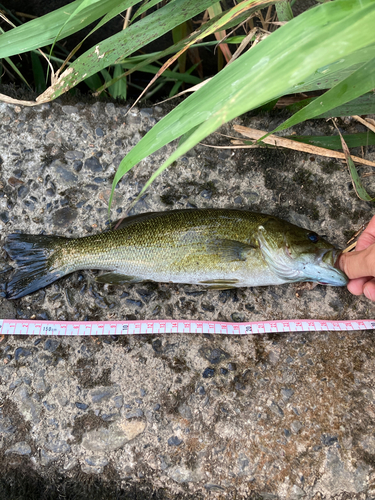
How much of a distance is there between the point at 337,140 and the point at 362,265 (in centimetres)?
119

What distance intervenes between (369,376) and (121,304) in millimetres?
2162

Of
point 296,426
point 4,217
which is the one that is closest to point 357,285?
point 296,426

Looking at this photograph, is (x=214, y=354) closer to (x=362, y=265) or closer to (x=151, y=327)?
(x=151, y=327)

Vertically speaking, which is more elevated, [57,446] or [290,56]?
[290,56]

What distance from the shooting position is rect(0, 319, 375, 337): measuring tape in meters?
2.84

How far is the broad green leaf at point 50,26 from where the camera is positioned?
7.11ft

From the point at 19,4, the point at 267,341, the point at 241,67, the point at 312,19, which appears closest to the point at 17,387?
the point at 267,341

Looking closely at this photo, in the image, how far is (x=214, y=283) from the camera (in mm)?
2830

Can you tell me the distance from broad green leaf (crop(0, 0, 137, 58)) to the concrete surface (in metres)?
0.82

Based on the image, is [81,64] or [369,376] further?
[369,376]

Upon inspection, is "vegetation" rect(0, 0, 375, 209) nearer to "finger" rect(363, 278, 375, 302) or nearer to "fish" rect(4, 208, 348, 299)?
"fish" rect(4, 208, 348, 299)

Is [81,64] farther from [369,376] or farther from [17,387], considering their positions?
[369,376]

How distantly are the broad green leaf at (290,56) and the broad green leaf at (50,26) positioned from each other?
1.19 metres

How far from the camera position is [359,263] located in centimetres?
250
